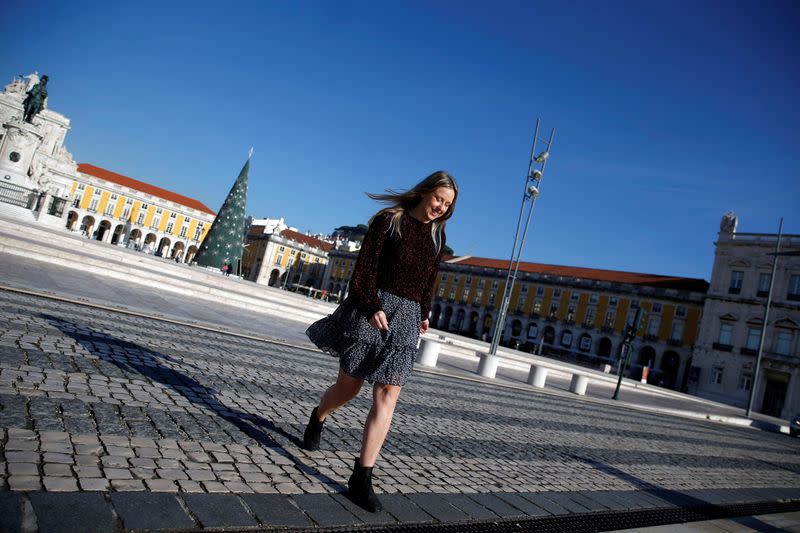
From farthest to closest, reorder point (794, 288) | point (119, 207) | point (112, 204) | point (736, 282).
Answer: point (119, 207), point (112, 204), point (736, 282), point (794, 288)

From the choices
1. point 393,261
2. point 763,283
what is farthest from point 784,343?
point 393,261

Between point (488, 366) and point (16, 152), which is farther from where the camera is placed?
point (16, 152)

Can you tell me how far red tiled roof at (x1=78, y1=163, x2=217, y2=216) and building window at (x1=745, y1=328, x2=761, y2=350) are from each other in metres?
70.8

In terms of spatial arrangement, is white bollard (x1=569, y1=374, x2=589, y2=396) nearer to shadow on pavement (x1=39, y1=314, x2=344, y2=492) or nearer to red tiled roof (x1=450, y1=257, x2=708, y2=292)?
shadow on pavement (x1=39, y1=314, x2=344, y2=492)

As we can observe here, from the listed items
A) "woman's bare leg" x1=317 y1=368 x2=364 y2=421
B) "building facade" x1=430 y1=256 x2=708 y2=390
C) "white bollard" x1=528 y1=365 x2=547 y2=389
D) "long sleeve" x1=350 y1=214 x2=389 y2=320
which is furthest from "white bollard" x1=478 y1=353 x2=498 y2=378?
"building facade" x1=430 y1=256 x2=708 y2=390

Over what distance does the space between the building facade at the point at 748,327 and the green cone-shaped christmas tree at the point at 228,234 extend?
128 feet

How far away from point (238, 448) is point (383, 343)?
1.13 m

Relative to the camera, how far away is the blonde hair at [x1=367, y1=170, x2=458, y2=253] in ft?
Answer: 9.16

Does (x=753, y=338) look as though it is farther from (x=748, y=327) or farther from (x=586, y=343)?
(x=586, y=343)

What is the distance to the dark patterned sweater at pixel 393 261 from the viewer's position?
269 centimetres

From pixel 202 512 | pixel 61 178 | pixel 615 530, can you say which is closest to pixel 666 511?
pixel 615 530

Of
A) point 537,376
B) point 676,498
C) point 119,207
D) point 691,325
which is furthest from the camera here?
point 119,207

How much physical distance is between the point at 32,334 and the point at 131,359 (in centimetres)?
90

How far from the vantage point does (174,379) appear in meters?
4.18
